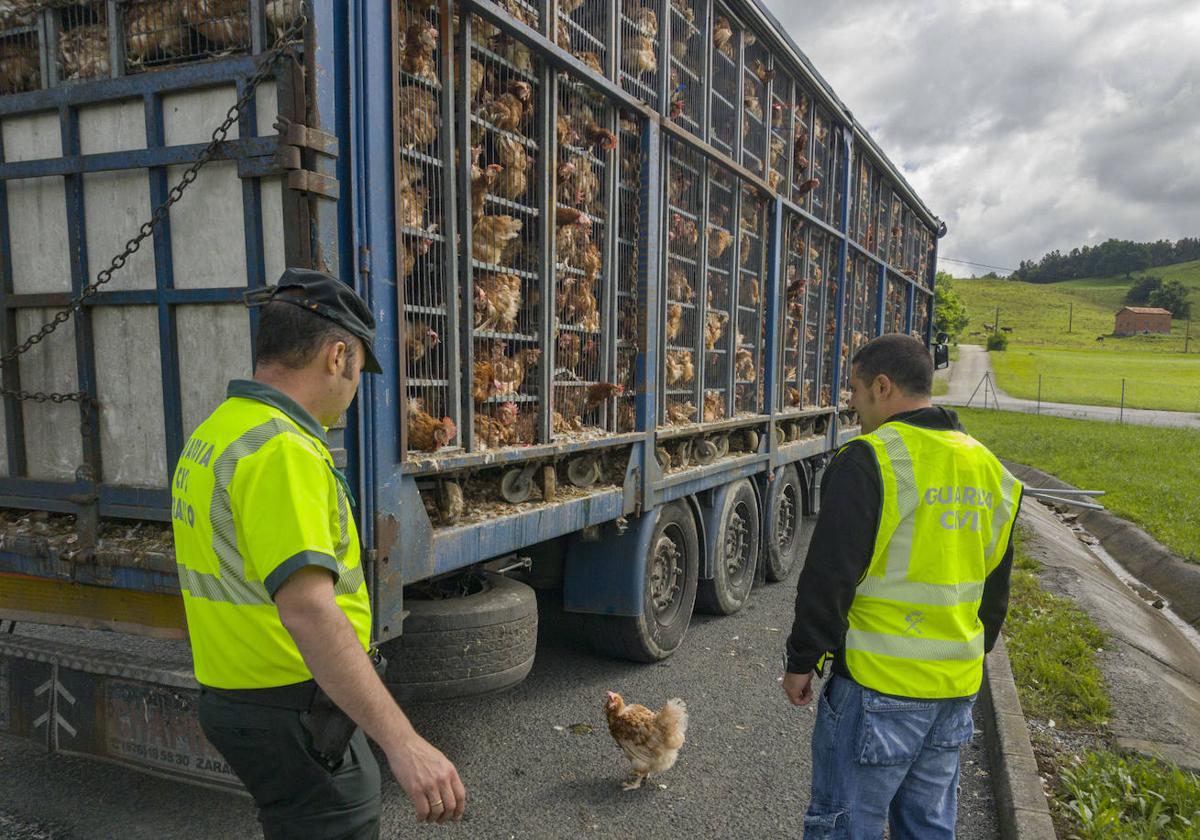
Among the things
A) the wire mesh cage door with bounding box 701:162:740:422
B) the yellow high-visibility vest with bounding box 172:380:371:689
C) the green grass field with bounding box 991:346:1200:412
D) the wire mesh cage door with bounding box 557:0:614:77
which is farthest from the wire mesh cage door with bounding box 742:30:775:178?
the green grass field with bounding box 991:346:1200:412

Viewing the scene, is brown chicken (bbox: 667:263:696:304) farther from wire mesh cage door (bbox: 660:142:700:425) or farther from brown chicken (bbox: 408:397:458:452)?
brown chicken (bbox: 408:397:458:452)

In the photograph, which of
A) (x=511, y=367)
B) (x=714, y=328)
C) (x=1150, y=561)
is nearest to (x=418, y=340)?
(x=511, y=367)

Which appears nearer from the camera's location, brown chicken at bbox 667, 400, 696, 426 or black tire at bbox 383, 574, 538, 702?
black tire at bbox 383, 574, 538, 702

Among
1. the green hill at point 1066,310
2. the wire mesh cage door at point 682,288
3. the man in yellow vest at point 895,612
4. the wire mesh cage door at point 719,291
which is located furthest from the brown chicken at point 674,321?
the green hill at point 1066,310

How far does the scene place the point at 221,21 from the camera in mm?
2646

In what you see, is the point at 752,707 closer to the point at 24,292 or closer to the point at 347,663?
the point at 347,663

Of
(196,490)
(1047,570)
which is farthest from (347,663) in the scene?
(1047,570)

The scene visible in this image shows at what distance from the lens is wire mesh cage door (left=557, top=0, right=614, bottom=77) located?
3.80 metres

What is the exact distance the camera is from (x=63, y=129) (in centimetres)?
281

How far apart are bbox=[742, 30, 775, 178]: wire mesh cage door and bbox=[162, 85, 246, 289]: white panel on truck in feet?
14.0

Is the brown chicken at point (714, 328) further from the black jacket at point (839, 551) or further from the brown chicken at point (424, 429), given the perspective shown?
the black jacket at point (839, 551)

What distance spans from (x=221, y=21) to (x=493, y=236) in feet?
3.87

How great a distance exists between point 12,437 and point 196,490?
1.88 m

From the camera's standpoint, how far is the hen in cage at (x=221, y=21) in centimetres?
262
